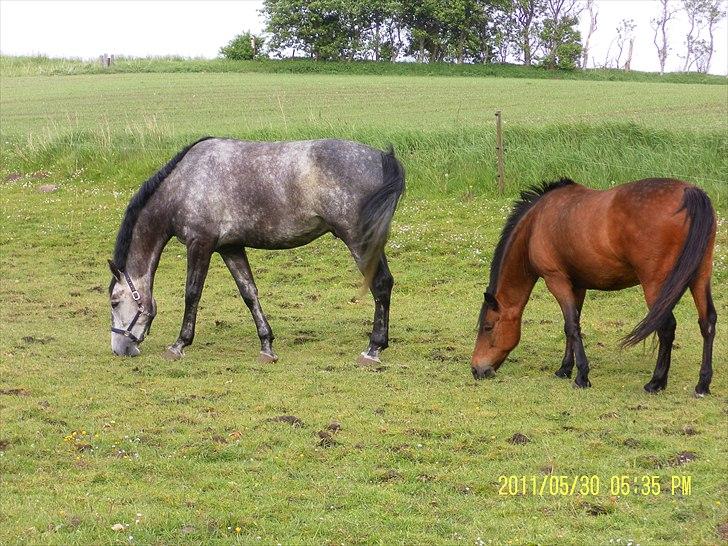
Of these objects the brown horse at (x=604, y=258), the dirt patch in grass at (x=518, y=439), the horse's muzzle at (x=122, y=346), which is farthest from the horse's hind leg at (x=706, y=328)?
the horse's muzzle at (x=122, y=346)

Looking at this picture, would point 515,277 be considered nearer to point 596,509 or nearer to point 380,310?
point 380,310

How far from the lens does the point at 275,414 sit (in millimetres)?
7062

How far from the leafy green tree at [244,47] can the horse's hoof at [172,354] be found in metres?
47.7

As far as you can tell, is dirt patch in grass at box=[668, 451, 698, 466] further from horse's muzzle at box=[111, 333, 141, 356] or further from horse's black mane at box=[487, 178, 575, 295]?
horse's muzzle at box=[111, 333, 141, 356]

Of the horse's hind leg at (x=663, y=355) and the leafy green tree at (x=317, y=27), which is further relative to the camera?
the leafy green tree at (x=317, y=27)

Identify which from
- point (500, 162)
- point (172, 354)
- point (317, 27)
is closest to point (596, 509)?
point (172, 354)

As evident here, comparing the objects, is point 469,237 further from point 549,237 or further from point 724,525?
point 724,525

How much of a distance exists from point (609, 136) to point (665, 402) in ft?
35.3

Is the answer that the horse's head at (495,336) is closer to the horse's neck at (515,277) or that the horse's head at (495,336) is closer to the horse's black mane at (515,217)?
the horse's neck at (515,277)

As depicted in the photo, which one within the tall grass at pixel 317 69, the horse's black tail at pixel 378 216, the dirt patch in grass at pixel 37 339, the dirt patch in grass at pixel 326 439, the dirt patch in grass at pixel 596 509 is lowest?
the dirt patch in grass at pixel 37 339

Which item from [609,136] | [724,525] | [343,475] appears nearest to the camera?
[724,525]

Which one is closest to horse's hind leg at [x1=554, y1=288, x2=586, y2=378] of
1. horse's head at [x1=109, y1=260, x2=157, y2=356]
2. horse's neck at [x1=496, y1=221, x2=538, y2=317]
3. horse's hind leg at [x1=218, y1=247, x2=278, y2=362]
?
horse's neck at [x1=496, y1=221, x2=538, y2=317]

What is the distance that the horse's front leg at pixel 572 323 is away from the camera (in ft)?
25.5

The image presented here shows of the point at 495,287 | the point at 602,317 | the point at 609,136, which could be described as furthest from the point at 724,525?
the point at 609,136
